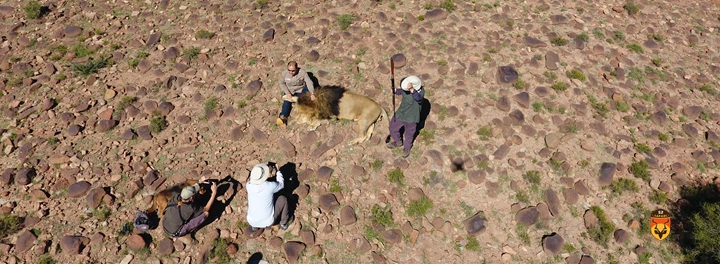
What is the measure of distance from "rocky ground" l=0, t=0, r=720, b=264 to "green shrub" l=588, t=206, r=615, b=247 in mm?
66

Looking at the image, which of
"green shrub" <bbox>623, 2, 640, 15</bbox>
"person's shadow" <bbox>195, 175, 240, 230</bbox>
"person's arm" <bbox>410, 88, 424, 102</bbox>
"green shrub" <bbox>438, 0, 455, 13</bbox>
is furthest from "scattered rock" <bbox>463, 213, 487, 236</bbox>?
"green shrub" <bbox>623, 2, 640, 15</bbox>

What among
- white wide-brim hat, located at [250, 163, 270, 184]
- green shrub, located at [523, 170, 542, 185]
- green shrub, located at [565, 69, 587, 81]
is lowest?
green shrub, located at [523, 170, 542, 185]

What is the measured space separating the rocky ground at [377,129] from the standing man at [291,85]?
0.54 m

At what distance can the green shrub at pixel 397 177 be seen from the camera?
11109 millimetres

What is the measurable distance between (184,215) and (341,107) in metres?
5.22

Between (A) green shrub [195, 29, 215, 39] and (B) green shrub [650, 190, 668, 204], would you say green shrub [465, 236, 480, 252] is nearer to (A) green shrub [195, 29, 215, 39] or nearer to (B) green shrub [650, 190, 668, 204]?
(B) green shrub [650, 190, 668, 204]

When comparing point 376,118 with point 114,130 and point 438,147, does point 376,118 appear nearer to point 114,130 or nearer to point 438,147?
point 438,147

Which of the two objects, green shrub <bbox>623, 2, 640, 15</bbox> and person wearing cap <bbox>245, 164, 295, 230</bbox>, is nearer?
person wearing cap <bbox>245, 164, 295, 230</bbox>

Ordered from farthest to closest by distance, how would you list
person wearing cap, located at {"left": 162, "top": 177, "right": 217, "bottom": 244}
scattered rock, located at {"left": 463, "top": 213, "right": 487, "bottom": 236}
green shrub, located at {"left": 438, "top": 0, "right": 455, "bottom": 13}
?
1. green shrub, located at {"left": 438, "top": 0, "right": 455, "bottom": 13}
2. scattered rock, located at {"left": 463, "top": 213, "right": 487, "bottom": 236}
3. person wearing cap, located at {"left": 162, "top": 177, "right": 217, "bottom": 244}

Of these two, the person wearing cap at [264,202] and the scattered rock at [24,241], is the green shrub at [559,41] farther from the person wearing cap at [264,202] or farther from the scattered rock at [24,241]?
the scattered rock at [24,241]

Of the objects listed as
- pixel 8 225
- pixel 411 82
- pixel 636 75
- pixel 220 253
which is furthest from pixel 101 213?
pixel 636 75

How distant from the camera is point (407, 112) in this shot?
1024 centimetres

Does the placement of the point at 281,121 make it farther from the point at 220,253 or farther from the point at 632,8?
the point at 632,8

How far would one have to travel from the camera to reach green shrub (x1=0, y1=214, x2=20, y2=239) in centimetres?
951
